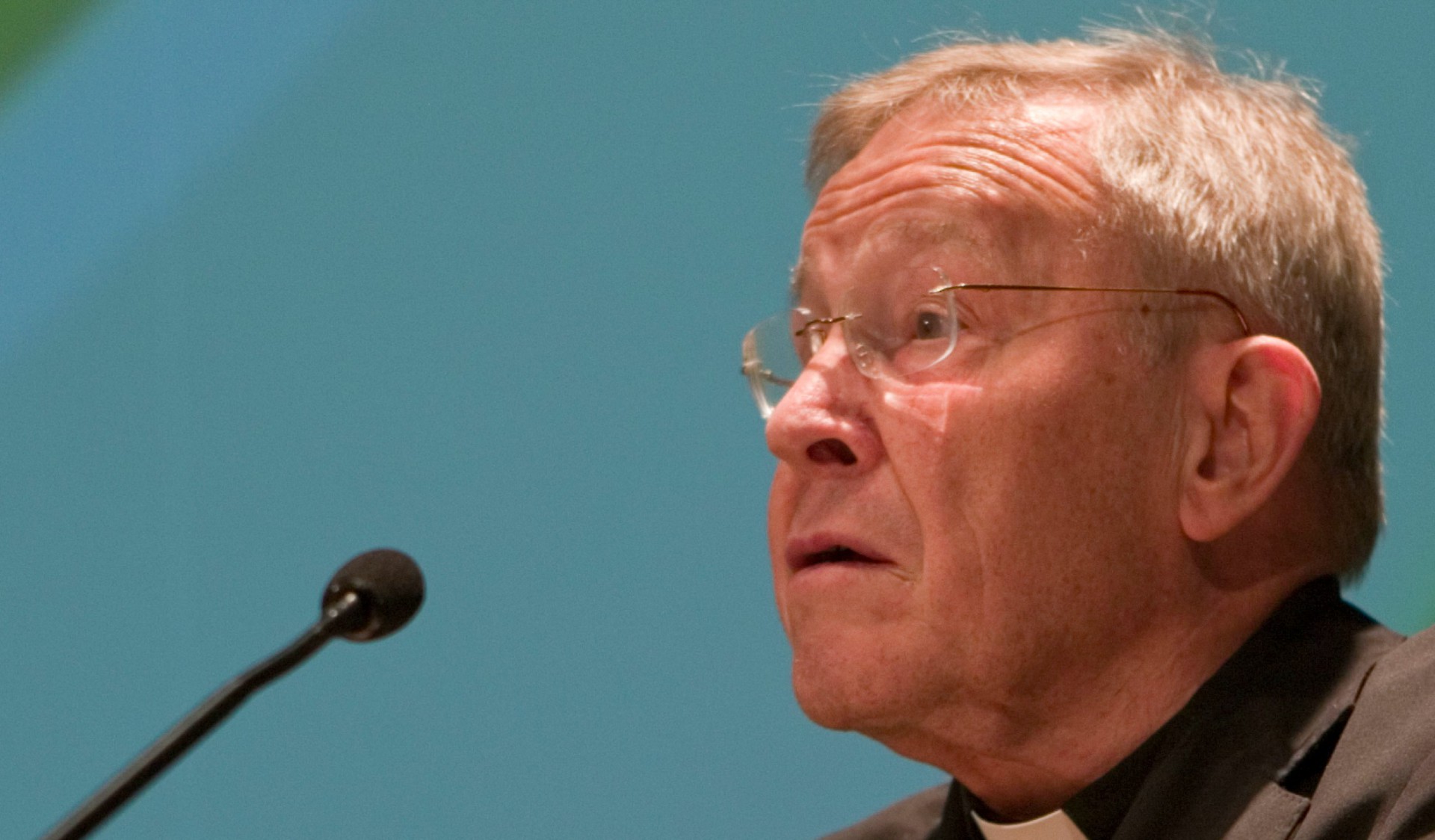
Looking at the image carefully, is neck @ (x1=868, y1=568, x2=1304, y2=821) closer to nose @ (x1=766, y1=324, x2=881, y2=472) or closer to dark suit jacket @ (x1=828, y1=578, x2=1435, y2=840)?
dark suit jacket @ (x1=828, y1=578, x2=1435, y2=840)

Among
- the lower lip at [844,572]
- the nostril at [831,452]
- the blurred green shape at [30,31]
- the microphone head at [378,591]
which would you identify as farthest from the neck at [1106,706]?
the blurred green shape at [30,31]

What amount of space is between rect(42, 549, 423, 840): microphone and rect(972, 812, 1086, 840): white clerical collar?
69 cm

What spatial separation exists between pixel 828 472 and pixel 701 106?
900mm

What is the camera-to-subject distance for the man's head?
1604 millimetres

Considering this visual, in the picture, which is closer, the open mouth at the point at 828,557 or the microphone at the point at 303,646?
the microphone at the point at 303,646

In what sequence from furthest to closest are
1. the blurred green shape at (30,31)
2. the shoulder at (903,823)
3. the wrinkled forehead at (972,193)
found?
A: the blurred green shape at (30,31) → the shoulder at (903,823) → the wrinkled forehead at (972,193)

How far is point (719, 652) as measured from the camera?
232 cm

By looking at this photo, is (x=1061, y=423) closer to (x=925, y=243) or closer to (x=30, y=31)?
(x=925, y=243)

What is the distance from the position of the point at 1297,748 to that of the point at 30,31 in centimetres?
201

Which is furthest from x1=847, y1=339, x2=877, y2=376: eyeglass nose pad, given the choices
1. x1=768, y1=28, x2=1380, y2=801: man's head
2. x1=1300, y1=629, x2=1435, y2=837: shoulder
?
x1=1300, y1=629, x2=1435, y2=837: shoulder

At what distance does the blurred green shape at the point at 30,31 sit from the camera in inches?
95.6

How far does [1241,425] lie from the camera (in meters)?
1.68

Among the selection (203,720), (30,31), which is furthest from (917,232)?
(30,31)

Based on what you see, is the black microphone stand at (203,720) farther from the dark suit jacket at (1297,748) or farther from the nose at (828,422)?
the dark suit jacket at (1297,748)
